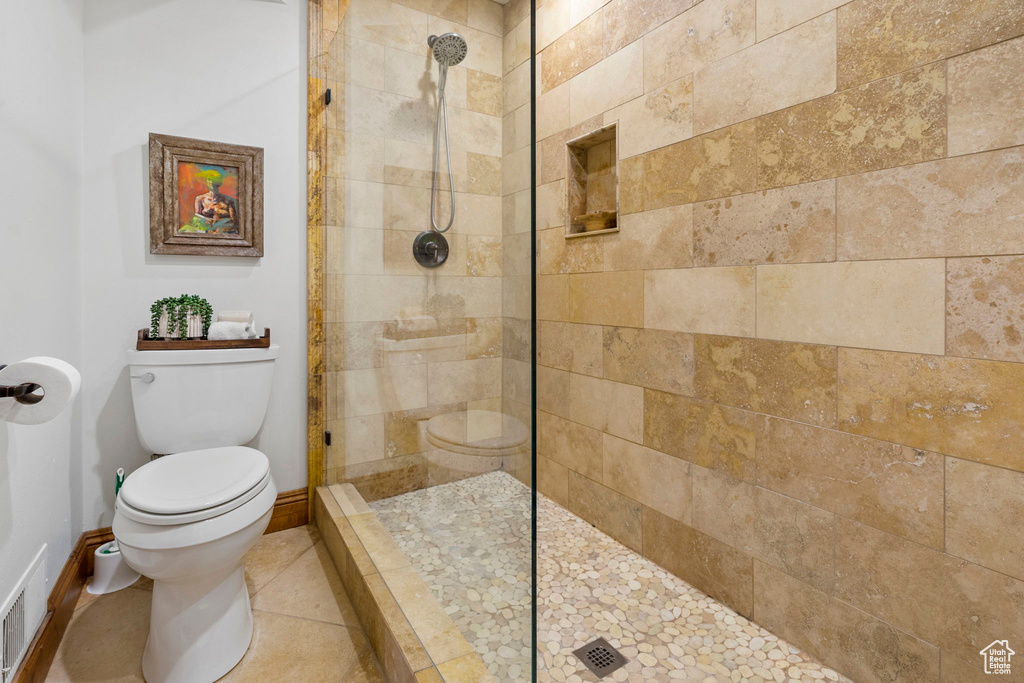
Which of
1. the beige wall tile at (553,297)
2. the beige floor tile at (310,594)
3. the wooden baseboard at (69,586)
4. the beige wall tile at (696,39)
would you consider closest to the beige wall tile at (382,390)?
the wooden baseboard at (69,586)

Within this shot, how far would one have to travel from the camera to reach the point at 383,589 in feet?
4.59

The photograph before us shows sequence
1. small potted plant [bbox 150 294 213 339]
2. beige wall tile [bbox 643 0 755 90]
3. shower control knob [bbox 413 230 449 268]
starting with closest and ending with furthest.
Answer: shower control knob [bbox 413 230 449 268], beige wall tile [bbox 643 0 755 90], small potted plant [bbox 150 294 213 339]

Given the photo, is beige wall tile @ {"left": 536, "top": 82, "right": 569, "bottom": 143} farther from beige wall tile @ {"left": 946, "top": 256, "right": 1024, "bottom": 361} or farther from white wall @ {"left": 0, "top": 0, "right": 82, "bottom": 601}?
white wall @ {"left": 0, "top": 0, "right": 82, "bottom": 601}

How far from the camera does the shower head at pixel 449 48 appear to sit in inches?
44.5

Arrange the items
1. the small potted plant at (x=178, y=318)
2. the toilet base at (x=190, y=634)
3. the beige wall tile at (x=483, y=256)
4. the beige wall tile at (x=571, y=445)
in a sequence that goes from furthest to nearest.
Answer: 1. the beige wall tile at (x=571, y=445)
2. the small potted plant at (x=178, y=318)
3. the toilet base at (x=190, y=634)
4. the beige wall tile at (x=483, y=256)

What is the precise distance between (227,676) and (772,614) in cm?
157

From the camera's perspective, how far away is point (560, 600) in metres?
1.62

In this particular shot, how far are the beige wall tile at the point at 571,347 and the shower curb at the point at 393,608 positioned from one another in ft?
3.42

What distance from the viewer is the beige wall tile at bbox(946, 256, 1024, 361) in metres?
1.00

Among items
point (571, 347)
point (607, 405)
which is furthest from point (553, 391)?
point (607, 405)

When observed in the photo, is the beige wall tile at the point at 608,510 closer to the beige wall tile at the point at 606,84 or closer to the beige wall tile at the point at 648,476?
the beige wall tile at the point at 648,476

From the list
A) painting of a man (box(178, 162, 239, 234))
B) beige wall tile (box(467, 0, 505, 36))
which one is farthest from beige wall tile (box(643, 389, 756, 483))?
painting of a man (box(178, 162, 239, 234))

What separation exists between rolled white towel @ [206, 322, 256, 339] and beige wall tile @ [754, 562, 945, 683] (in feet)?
6.30

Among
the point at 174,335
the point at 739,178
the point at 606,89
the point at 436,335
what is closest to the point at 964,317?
the point at 739,178
